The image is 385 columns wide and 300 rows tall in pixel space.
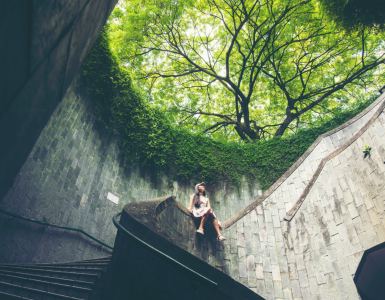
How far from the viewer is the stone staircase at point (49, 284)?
11.4 feet

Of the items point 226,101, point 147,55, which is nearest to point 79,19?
point 147,55

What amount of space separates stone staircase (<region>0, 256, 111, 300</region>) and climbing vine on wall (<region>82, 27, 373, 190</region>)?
550cm

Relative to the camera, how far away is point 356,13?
4.40 metres

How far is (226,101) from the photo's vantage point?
51.1 ft

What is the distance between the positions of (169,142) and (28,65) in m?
9.78

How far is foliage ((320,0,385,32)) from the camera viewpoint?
427 centimetres

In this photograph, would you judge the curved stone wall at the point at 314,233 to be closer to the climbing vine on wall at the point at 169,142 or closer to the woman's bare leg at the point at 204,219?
the woman's bare leg at the point at 204,219

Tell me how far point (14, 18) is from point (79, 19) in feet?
2.38

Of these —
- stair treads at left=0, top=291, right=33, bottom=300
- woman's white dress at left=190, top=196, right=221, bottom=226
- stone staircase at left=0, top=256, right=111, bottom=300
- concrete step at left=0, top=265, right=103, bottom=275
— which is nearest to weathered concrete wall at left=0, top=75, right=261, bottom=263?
concrete step at left=0, top=265, right=103, bottom=275

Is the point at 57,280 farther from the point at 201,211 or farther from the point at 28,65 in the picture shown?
the point at 28,65

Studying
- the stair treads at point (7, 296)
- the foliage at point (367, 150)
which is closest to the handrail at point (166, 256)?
the stair treads at point (7, 296)

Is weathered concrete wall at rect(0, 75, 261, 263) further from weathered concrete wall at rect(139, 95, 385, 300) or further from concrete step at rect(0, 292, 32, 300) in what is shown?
weathered concrete wall at rect(139, 95, 385, 300)

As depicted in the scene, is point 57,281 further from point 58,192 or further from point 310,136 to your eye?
point 310,136

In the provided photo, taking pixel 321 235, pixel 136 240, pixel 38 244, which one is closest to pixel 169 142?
pixel 38 244
